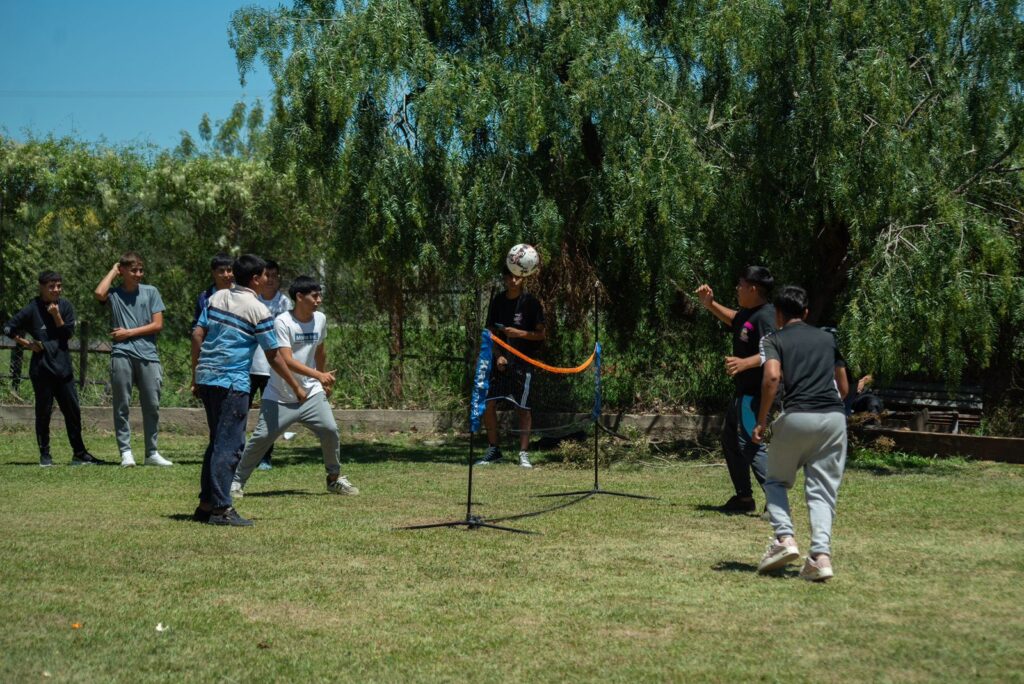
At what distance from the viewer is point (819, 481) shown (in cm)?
716

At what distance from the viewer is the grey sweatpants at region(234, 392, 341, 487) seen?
32.4 ft

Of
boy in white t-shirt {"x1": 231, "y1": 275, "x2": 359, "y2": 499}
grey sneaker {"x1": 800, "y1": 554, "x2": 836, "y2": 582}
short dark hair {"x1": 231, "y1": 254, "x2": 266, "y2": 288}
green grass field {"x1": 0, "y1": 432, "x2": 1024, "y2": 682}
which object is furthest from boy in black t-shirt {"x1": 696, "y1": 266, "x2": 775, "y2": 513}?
short dark hair {"x1": 231, "y1": 254, "x2": 266, "y2": 288}

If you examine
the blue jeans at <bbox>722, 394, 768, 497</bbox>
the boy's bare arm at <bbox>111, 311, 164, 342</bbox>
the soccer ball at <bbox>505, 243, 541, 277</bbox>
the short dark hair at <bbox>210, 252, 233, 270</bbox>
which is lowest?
the blue jeans at <bbox>722, 394, 768, 497</bbox>

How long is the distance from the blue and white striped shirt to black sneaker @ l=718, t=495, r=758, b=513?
391cm

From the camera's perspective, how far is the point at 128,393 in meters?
12.5

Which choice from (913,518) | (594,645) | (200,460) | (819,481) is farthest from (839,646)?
(200,460)

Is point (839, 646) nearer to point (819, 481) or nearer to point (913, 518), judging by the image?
point (819, 481)

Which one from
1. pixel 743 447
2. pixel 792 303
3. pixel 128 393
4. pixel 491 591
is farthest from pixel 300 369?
pixel 792 303

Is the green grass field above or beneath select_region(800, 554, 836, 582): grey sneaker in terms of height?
beneath

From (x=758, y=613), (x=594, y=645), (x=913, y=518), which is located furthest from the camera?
(x=913, y=518)

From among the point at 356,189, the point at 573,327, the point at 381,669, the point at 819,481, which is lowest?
the point at 381,669

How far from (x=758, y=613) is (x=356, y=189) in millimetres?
8519

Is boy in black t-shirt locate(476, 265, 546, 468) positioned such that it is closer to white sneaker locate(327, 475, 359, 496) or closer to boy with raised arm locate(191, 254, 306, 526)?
white sneaker locate(327, 475, 359, 496)

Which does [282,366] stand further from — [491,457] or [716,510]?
[491,457]
